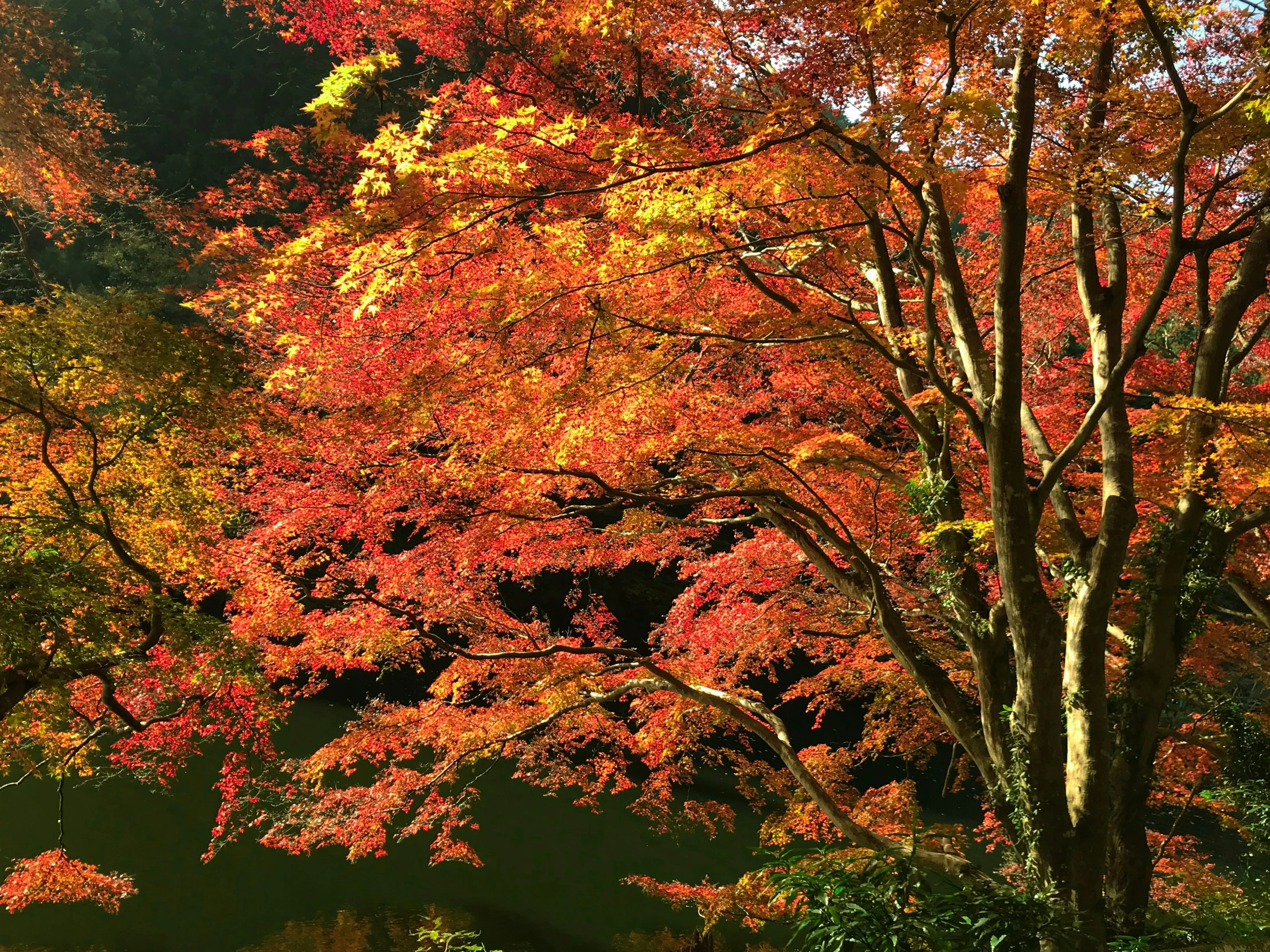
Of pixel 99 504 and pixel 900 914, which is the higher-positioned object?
pixel 99 504

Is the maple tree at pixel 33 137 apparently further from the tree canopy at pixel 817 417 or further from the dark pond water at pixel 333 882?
the dark pond water at pixel 333 882

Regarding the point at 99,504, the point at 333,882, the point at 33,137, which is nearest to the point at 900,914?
the point at 99,504

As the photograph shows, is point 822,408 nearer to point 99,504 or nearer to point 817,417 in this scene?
point 817,417

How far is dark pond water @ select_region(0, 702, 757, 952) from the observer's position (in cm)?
775

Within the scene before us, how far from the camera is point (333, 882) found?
9.00 meters

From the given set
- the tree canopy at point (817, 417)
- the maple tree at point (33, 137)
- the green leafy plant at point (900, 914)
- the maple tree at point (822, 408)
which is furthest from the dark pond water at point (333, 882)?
the green leafy plant at point (900, 914)

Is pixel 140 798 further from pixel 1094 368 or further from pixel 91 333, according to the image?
pixel 1094 368

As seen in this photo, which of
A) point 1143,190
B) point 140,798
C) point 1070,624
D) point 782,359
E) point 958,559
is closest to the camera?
point 1070,624

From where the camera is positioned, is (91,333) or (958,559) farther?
(958,559)

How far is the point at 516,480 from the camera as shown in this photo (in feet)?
19.1

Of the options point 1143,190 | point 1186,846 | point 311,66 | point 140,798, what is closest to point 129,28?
point 311,66

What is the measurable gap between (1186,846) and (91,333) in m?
10.4

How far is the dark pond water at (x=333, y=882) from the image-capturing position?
25.4 ft

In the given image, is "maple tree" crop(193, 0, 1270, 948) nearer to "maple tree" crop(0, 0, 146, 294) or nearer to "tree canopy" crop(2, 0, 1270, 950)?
"tree canopy" crop(2, 0, 1270, 950)
